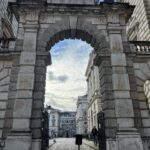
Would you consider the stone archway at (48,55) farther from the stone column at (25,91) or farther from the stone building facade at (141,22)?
the stone building facade at (141,22)

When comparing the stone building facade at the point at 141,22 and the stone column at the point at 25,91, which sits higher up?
the stone building facade at the point at 141,22

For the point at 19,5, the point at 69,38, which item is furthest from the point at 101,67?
the point at 19,5

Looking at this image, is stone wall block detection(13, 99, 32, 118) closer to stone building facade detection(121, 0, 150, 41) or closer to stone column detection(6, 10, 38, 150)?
stone column detection(6, 10, 38, 150)

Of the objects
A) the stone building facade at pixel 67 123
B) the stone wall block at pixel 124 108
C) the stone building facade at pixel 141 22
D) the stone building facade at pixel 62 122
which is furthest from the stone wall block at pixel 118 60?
the stone building facade at pixel 67 123

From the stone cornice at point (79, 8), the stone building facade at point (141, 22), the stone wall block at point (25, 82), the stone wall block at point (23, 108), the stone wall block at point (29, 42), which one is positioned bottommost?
the stone wall block at point (23, 108)

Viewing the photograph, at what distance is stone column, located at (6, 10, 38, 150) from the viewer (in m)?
10.6

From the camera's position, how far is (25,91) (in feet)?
38.9

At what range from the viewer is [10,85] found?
40.2 ft

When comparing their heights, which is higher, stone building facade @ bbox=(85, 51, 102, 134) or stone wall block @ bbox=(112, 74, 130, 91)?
stone building facade @ bbox=(85, 51, 102, 134)

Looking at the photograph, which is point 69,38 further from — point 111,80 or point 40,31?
point 111,80

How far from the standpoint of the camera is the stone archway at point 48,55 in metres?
11.1

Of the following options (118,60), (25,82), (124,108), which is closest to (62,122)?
(118,60)

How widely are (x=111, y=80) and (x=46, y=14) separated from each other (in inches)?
252

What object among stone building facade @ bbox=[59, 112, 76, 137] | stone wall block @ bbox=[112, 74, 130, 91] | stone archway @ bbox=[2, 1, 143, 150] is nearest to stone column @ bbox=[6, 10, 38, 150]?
stone archway @ bbox=[2, 1, 143, 150]
